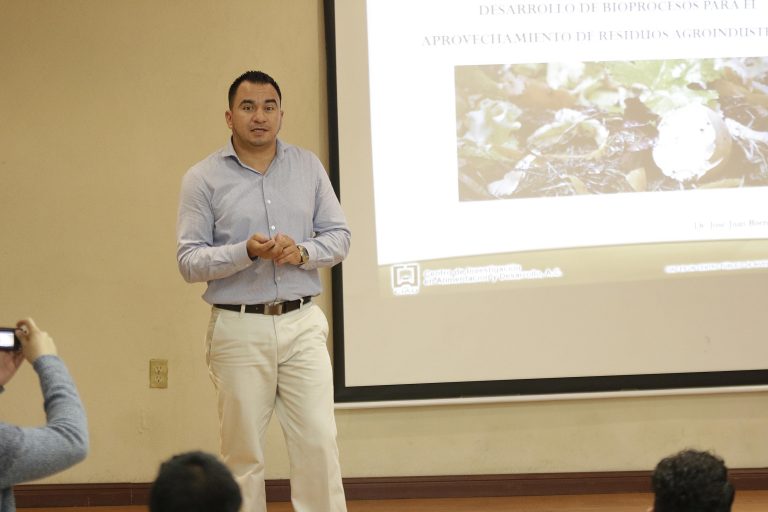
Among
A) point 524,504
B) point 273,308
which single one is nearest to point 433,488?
point 524,504

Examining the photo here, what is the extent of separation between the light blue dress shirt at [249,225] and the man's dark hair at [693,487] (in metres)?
1.64

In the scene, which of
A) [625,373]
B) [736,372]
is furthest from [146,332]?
[736,372]

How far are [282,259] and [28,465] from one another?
1355 mm

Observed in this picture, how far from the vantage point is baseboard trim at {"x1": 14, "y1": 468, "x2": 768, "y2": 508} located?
4289mm

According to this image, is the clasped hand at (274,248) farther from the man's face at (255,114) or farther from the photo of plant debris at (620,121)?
the photo of plant debris at (620,121)

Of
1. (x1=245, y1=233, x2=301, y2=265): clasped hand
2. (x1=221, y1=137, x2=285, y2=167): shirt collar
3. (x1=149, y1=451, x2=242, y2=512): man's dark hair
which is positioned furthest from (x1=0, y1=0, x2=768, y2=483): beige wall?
(x1=149, y1=451, x2=242, y2=512): man's dark hair

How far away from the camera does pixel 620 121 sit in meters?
4.23

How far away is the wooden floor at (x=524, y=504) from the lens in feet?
13.4

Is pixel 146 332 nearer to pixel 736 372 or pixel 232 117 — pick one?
pixel 232 117

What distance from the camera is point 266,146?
3.22 m

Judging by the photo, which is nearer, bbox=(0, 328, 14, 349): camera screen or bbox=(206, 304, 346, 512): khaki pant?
bbox=(0, 328, 14, 349): camera screen

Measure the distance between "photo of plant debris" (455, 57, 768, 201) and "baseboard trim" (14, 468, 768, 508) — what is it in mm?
1274

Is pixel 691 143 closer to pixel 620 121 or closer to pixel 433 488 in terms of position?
pixel 620 121

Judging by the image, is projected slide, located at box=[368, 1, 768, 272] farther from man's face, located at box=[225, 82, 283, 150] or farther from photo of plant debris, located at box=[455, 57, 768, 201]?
man's face, located at box=[225, 82, 283, 150]
